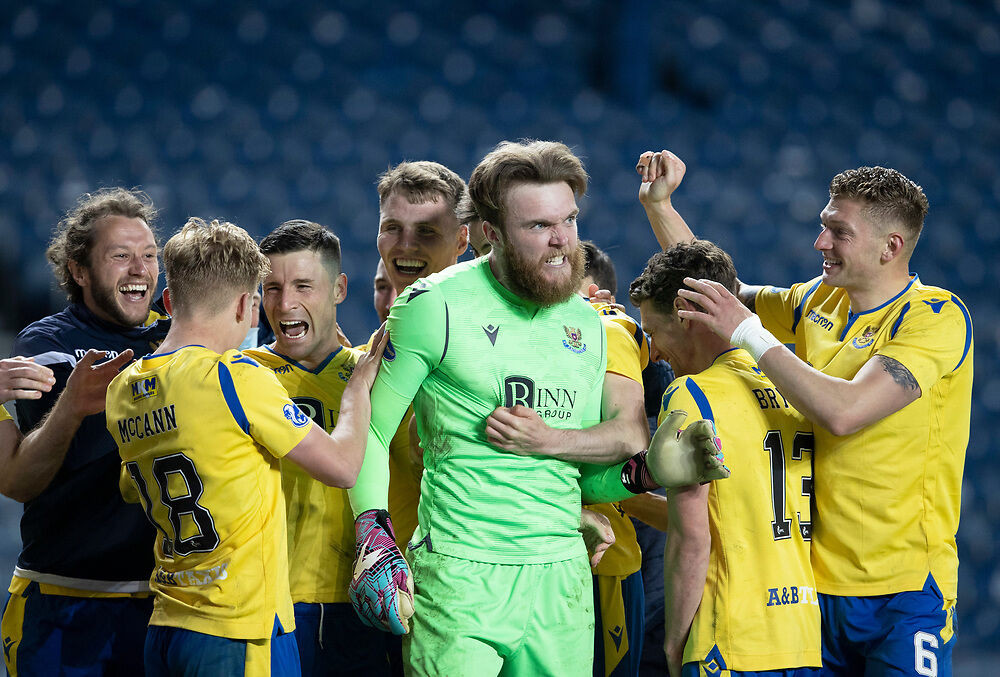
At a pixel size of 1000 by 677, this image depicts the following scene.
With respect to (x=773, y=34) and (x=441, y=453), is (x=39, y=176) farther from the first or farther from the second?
(x=773, y=34)

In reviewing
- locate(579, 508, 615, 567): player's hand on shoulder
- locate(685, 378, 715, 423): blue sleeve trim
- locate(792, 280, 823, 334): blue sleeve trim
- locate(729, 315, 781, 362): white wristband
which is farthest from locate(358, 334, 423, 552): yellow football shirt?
locate(792, 280, 823, 334): blue sleeve trim

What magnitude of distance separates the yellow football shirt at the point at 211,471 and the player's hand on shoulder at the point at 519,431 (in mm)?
484

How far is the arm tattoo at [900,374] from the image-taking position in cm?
262

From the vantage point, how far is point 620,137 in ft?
25.8

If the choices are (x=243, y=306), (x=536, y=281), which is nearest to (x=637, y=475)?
(x=536, y=281)

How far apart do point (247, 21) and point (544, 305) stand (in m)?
5.67

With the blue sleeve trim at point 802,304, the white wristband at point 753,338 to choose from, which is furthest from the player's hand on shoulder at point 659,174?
the white wristband at point 753,338

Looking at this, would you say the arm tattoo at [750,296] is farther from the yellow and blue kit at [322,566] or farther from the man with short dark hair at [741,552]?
the yellow and blue kit at [322,566]

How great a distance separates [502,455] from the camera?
2479mm

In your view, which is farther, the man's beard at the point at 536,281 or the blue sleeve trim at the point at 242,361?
the man's beard at the point at 536,281

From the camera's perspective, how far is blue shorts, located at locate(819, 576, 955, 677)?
8.55 ft

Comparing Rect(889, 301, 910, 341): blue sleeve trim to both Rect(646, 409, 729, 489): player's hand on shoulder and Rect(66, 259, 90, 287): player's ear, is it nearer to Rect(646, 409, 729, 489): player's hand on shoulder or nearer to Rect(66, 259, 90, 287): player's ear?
Rect(646, 409, 729, 489): player's hand on shoulder

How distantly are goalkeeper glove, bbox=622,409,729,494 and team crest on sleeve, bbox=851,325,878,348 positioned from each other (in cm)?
66

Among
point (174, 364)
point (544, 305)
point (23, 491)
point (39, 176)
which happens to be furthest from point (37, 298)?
point (544, 305)
